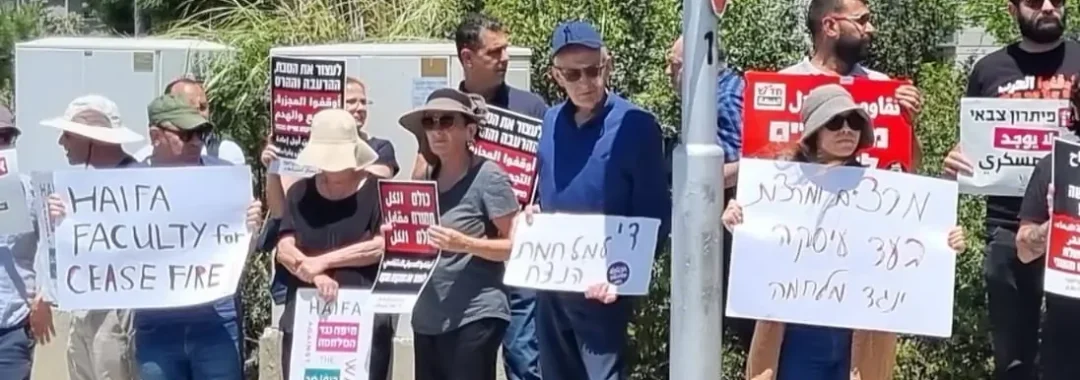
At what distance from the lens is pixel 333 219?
19.9ft

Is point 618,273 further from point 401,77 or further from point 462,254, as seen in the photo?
point 401,77

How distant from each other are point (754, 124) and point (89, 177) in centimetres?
248

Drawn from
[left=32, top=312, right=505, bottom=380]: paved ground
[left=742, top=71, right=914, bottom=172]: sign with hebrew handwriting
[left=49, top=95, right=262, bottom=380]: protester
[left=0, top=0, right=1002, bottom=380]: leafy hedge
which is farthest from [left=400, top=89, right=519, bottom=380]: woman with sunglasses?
Result: [left=32, top=312, right=505, bottom=380]: paved ground

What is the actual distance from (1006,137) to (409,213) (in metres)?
2.28

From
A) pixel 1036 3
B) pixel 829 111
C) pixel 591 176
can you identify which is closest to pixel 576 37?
pixel 591 176

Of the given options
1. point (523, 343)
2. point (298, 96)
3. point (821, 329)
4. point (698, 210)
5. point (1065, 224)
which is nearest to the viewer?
point (698, 210)

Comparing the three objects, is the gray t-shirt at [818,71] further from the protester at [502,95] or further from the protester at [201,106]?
the protester at [201,106]

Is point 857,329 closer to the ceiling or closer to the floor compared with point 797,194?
closer to the floor

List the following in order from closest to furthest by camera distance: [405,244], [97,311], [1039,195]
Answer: [1039,195], [405,244], [97,311]

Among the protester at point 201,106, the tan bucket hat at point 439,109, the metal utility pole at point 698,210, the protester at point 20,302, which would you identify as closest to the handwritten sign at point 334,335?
the tan bucket hat at point 439,109

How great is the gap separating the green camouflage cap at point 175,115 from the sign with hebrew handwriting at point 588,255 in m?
1.27

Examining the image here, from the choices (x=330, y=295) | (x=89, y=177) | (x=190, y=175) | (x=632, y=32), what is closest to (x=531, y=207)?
(x=330, y=295)

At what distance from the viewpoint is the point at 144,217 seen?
6184mm

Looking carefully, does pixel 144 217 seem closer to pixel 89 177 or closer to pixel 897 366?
pixel 89 177
